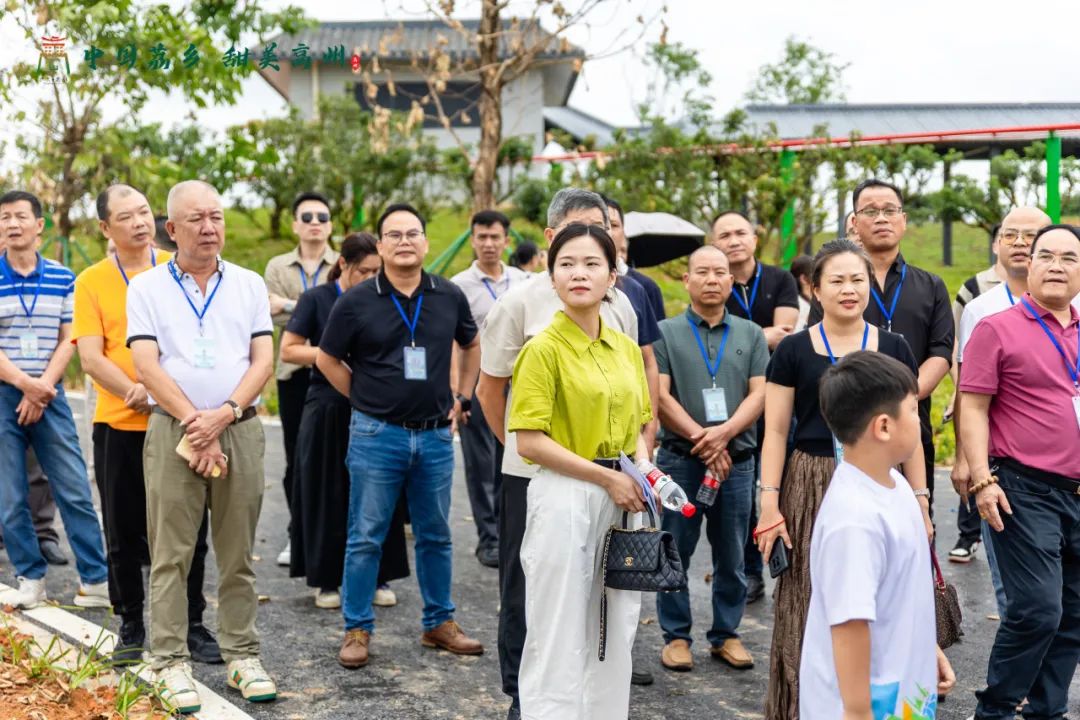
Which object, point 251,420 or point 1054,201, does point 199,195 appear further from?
point 1054,201

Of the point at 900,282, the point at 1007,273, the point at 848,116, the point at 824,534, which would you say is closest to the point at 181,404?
the point at 824,534

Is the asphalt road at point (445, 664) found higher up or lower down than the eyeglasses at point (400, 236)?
lower down

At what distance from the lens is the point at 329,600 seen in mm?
6336

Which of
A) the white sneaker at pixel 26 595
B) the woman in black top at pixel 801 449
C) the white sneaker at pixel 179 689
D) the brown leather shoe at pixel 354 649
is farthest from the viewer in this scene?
the white sneaker at pixel 26 595

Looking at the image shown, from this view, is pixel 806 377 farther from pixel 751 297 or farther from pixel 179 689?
pixel 179 689

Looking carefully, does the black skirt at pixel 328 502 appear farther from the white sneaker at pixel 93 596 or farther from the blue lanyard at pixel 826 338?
the blue lanyard at pixel 826 338

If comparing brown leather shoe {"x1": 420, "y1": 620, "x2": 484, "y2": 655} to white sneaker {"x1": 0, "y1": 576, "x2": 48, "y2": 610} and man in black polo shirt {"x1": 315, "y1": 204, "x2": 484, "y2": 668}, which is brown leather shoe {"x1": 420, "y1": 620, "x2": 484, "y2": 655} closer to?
man in black polo shirt {"x1": 315, "y1": 204, "x2": 484, "y2": 668}

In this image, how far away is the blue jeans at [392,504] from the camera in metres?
5.54

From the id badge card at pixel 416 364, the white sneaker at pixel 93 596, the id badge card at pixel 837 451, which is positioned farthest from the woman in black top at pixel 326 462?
the id badge card at pixel 837 451

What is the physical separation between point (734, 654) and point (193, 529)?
247 cm

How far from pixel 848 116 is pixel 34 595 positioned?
18.8m

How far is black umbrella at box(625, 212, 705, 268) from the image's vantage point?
940 cm

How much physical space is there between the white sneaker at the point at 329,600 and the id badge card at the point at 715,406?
2253 mm

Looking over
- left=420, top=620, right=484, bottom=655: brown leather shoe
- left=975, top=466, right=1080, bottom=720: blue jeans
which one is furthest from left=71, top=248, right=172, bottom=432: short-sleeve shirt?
left=975, top=466, right=1080, bottom=720: blue jeans
